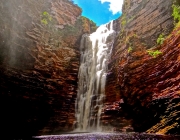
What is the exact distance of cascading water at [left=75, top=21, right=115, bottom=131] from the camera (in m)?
16.7

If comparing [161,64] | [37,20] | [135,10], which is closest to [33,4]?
[37,20]

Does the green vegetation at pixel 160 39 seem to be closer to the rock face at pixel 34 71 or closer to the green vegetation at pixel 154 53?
the green vegetation at pixel 154 53

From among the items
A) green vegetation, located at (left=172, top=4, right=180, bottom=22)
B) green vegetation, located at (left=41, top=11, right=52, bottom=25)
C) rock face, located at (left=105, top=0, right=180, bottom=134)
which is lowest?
rock face, located at (left=105, top=0, right=180, bottom=134)

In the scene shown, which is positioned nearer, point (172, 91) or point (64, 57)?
point (172, 91)

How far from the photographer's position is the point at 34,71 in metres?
15.8

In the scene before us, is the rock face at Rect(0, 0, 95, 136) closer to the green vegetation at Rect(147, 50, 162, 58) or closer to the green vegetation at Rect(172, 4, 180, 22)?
the green vegetation at Rect(147, 50, 162, 58)

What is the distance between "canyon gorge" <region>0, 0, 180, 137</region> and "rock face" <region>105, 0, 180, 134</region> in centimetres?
6

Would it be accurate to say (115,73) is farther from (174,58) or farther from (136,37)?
(174,58)

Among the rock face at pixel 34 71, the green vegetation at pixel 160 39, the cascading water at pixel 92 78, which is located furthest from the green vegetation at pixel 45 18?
the green vegetation at pixel 160 39

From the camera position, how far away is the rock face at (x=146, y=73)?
36.5ft

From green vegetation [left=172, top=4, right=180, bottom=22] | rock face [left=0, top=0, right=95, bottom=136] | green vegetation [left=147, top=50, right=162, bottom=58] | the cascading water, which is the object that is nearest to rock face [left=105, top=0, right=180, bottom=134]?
green vegetation [left=147, top=50, right=162, bottom=58]

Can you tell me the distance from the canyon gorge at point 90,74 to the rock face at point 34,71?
0.24 feet

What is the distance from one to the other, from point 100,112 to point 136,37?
7.27 meters

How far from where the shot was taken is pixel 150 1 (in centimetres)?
1712
